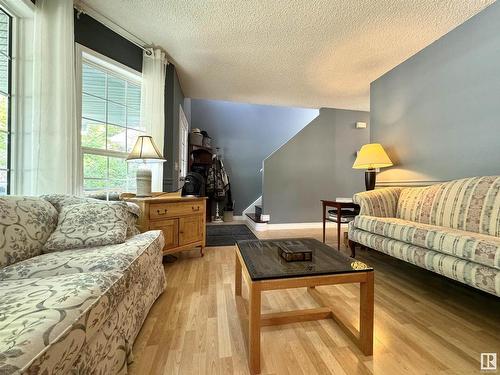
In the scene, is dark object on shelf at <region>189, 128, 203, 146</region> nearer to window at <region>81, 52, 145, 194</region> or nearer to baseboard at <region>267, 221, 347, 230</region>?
window at <region>81, 52, 145, 194</region>

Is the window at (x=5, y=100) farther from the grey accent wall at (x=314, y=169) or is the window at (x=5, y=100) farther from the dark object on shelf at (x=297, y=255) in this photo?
the grey accent wall at (x=314, y=169)

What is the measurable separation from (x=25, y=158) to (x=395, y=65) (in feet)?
13.1

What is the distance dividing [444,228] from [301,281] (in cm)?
147

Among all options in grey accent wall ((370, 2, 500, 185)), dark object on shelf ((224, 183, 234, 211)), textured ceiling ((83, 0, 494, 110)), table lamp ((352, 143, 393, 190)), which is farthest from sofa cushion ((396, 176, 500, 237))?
A: dark object on shelf ((224, 183, 234, 211))

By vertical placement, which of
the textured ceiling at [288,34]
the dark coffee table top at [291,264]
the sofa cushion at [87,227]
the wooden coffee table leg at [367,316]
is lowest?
the wooden coffee table leg at [367,316]

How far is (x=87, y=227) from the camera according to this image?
1.37 meters

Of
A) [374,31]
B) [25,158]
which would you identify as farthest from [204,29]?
[25,158]

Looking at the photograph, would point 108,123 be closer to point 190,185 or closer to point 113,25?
point 113,25

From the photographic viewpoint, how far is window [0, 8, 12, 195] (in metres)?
1.57

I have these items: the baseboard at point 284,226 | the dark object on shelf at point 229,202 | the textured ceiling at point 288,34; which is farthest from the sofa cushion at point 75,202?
the dark object on shelf at point 229,202

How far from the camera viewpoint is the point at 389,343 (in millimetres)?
1203

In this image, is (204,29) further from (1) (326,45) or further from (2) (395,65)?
(2) (395,65)

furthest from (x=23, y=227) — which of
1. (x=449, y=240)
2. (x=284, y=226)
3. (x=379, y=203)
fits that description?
(x=284, y=226)

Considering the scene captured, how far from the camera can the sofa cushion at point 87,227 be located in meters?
1.30
